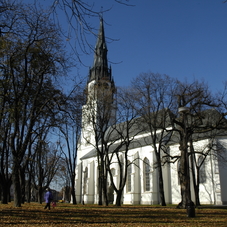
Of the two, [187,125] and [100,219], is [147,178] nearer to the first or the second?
[187,125]

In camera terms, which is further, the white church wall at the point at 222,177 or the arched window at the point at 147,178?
the arched window at the point at 147,178

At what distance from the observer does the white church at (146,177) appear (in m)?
30.4

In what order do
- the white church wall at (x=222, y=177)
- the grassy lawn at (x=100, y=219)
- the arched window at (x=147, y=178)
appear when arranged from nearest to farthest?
the grassy lawn at (x=100, y=219), the white church wall at (x=222, y=177), the arched window at (x=147, y=178)

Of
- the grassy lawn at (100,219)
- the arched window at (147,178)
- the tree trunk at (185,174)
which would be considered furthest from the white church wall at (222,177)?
the grassy lawn at (100,219)

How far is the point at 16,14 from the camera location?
8367 mm

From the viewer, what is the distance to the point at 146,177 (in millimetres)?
38156

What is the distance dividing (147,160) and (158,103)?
1401cm

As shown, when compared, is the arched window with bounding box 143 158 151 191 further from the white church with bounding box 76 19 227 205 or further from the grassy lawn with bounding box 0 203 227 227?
the grassy lawn with bounding box 0 203 227 227

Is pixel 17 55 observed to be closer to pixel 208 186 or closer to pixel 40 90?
pixel 40 90

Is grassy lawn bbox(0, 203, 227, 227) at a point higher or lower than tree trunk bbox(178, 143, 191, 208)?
lower

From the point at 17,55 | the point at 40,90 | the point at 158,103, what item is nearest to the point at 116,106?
the point at 158,103

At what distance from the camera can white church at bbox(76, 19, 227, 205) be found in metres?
30.4

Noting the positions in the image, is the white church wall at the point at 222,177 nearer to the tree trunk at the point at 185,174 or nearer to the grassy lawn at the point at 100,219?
the tree trunk at the point at 185,174

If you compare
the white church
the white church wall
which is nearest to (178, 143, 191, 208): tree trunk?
the white church
